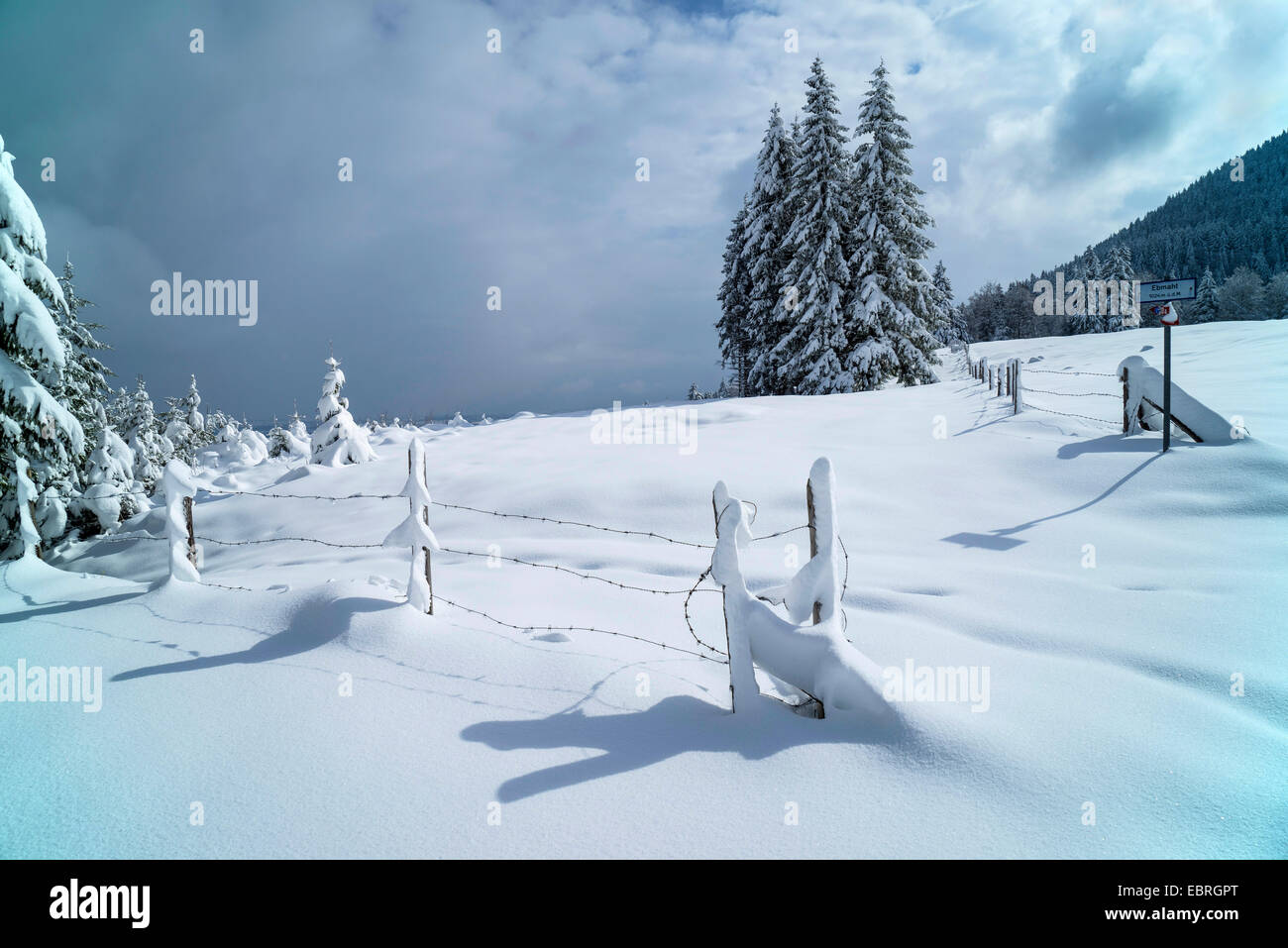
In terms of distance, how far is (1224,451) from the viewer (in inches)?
341

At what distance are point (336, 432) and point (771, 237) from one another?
22.4m

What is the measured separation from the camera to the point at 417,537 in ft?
17.1

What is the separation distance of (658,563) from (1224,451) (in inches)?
348

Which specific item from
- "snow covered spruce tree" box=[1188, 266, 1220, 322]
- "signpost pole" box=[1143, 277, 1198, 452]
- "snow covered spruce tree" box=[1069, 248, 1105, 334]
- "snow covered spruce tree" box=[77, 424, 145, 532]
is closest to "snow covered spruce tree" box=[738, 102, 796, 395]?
"signpost pole" box=[1143, 277, 1198, 452]

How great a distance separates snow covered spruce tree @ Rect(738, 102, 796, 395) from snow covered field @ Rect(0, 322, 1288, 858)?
20.1 metres

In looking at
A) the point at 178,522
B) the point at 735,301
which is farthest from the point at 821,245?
the point at 178,522

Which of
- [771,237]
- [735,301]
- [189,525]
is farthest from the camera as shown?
[735,301]

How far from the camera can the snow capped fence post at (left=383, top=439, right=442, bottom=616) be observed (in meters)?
5.18

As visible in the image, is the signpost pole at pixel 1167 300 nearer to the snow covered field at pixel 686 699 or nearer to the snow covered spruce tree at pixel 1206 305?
the snow covered field at pixel 686 699

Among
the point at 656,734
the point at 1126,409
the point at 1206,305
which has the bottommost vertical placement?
the point at 656,734

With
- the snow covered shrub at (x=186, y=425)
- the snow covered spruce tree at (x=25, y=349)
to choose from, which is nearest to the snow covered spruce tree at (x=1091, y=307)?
the snow covered spruce tree at (x=25, y=349)

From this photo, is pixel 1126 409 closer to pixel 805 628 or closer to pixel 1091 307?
pixel 805 628
